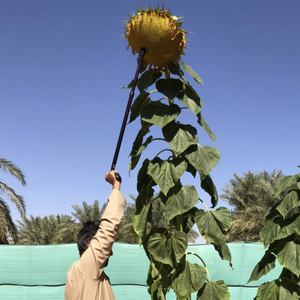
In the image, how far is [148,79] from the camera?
2.62 metres

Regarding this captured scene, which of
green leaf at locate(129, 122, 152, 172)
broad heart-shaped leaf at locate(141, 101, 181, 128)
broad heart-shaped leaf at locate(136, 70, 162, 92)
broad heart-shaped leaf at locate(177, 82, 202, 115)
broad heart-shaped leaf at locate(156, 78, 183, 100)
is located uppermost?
broad heart-shaped leaf at locate(136, 70, 162, 92)

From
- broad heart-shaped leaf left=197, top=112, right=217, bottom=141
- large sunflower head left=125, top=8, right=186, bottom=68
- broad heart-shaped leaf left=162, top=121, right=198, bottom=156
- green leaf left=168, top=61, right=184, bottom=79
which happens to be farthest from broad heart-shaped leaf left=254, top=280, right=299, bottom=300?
large sunflower head left=125, top=8, right=186, bottom=68

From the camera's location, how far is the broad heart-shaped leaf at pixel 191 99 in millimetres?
2480

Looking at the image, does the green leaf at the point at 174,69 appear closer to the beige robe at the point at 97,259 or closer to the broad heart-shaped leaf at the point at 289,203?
the beige robe at the point at 97,259

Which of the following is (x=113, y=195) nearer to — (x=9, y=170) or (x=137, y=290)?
(x=137, y=290)

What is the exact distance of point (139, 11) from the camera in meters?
2.26

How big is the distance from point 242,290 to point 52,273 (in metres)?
3.08

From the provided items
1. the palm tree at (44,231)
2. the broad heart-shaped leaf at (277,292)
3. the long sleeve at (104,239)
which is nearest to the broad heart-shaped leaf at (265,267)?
the broad heart-shaped leaf at (277,292)

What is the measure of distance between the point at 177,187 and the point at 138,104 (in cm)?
69

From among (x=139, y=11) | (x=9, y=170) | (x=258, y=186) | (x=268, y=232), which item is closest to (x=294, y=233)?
(x=268, y=232)

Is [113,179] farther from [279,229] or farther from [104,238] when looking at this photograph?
[279,229]

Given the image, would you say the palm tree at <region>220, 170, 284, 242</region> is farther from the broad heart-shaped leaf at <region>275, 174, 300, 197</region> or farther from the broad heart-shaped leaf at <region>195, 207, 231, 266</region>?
the broad heart-shaped leaf at <region>195, 207, 231, 266</region>

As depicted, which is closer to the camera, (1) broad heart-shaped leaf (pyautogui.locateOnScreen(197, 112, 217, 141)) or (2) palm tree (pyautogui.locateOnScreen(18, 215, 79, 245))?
(1) broad heart-shaped leaf (pyautogui.locateOnScreen(197, 112, 217, 141))

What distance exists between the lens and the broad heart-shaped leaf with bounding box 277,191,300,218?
10.7 feet
